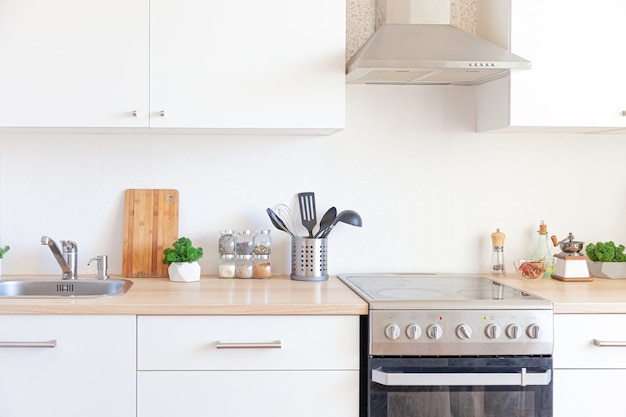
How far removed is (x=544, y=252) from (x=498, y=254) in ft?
0.60

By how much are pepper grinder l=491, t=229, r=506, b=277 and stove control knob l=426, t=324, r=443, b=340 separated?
2.58 feet

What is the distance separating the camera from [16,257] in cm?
292

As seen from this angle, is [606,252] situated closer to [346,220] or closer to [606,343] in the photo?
[606,343]

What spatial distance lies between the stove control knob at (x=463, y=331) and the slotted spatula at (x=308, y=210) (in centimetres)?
85

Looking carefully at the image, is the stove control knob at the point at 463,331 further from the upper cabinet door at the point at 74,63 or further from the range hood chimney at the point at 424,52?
the upper cabinet door at the point at 74,63

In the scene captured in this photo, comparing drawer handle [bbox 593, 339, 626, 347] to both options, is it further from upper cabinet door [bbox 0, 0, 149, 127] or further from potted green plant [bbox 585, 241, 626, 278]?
upper cabinet door [bbox 0, 0, 149, 127]

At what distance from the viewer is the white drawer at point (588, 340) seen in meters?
2.34

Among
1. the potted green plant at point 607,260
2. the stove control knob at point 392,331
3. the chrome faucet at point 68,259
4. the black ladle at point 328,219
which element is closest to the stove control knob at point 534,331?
the stove control knob at point 392,331

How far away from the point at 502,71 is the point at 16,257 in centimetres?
199

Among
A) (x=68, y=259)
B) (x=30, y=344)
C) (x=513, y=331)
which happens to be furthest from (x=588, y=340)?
(x=68, y=259)

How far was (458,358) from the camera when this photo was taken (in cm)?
229

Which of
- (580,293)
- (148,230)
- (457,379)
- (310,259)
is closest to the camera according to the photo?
(457,379)

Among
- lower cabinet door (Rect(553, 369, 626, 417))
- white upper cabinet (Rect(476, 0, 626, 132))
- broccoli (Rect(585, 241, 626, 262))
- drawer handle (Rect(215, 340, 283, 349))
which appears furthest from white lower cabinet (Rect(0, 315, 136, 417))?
broccoli (Rect(585, 241, 626, 262))

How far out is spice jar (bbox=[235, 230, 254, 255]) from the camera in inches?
113
